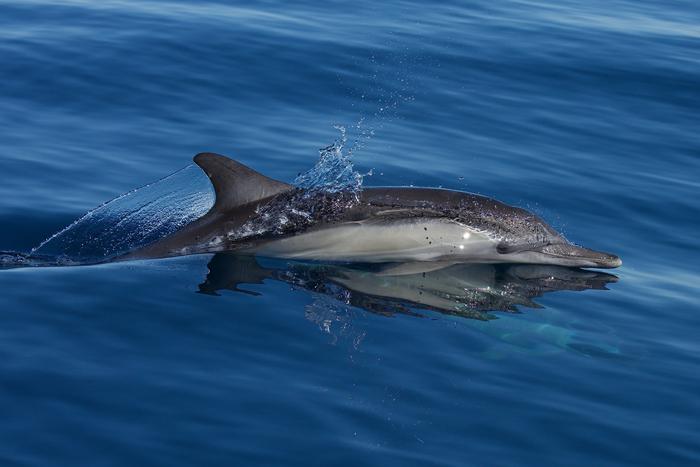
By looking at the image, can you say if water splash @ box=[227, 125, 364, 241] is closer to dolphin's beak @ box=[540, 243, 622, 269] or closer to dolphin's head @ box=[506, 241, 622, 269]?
dolphin's head @ box=[506, 241, 622, 269]

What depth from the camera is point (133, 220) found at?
12.9 meters

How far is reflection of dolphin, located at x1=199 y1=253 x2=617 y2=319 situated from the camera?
36.8 ft

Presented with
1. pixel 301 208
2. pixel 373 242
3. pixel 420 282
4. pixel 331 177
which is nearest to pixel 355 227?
pixel 373 242

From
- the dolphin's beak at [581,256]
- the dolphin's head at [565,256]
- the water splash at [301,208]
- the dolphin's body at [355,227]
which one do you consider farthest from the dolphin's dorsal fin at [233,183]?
the dolphin's beak at [581,256]

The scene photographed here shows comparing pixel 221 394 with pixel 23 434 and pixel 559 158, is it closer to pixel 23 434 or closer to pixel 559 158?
pixel 23 434

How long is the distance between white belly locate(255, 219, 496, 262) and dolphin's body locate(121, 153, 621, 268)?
1 centimetres

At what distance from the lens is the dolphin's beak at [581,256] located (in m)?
12.3

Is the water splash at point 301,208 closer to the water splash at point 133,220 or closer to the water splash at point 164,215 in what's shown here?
the water splash at point 164,215

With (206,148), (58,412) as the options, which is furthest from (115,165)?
(58,412)

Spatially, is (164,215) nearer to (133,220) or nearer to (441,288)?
(133,220)

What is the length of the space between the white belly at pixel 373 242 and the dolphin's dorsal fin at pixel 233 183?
1.66ft

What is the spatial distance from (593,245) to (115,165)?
5764mm

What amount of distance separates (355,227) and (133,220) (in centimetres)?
249

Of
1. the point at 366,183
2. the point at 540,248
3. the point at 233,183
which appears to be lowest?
the point at 540,248
